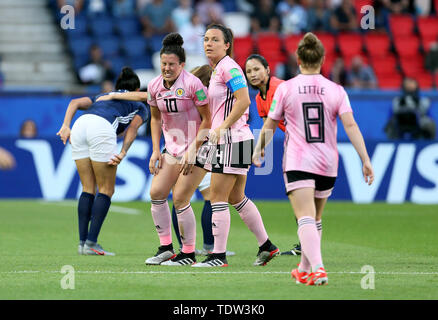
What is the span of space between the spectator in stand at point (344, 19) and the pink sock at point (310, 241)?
16.6 metres

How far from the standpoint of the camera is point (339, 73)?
20391 mm

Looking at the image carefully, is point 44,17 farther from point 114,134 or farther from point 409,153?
point 114,134

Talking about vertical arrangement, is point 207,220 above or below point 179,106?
below

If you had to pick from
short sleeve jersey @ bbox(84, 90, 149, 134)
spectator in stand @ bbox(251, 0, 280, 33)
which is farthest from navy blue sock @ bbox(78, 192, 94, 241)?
spectator in stand @ bbox(251, 0, 280, 33)

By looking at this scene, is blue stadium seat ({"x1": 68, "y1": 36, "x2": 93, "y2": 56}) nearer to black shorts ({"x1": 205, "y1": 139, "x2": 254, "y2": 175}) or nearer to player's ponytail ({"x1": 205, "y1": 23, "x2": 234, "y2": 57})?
player's ponytail ({"x1": 205, "y1": 23, "x2": 234, "y2": 57})

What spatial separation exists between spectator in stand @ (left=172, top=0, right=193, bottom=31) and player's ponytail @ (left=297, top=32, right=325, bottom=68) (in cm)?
1479

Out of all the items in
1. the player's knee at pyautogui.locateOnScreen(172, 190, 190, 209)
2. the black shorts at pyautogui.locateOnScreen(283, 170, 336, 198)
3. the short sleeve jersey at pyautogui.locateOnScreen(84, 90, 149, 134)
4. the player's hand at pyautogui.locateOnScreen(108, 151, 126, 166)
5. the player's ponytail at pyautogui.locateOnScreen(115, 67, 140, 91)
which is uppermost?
the player's ponytail at pyautogui.locateOnScreen(115, 67, 140, 91)

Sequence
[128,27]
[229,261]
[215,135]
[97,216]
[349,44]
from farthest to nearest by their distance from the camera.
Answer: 1. [349,44]
2. [128,27]
3. [97,216]
4. [229,261]
5. [215,135]

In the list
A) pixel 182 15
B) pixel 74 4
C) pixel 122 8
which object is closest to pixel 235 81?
pixel 182 15

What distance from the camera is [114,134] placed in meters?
10.1

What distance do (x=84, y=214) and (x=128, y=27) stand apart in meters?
13.0

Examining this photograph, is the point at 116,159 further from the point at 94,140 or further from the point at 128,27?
the point at 128,27

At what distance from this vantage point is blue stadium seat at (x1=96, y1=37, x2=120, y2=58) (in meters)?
21.5
